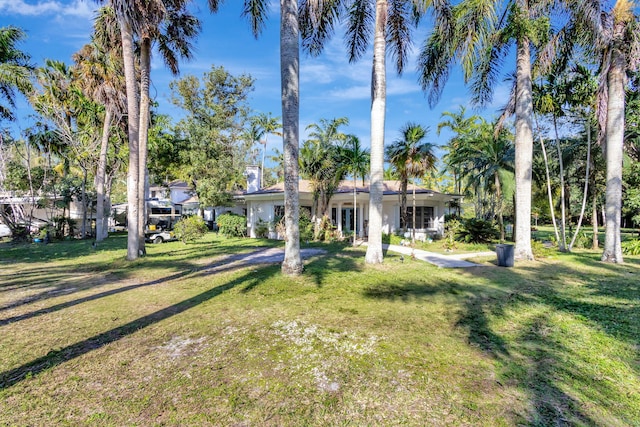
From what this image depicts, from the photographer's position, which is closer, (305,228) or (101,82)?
(101,82)

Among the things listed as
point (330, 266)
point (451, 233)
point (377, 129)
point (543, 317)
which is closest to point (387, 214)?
point (451, 233)

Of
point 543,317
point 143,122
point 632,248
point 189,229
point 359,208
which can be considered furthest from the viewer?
point 359,208

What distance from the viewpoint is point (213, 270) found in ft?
31.6

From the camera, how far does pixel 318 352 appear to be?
4.11m

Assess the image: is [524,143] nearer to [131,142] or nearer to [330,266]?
[330,266]

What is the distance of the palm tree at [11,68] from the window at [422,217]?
20806 mm

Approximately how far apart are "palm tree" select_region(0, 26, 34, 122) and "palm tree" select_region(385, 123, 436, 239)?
664 inches

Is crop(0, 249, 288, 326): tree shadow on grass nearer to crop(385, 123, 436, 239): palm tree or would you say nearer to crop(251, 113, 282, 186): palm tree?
crop(385, 123, 436, 239): palm tree

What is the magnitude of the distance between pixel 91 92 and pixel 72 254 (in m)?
9.77

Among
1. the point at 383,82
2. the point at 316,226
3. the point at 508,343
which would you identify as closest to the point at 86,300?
the point at 508,343

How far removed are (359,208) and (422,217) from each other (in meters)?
4.20

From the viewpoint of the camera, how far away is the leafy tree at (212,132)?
2334 cm

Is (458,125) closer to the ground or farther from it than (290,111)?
farther from it

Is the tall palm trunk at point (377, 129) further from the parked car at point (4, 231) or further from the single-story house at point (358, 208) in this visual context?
the parked car at point (4, 231)
